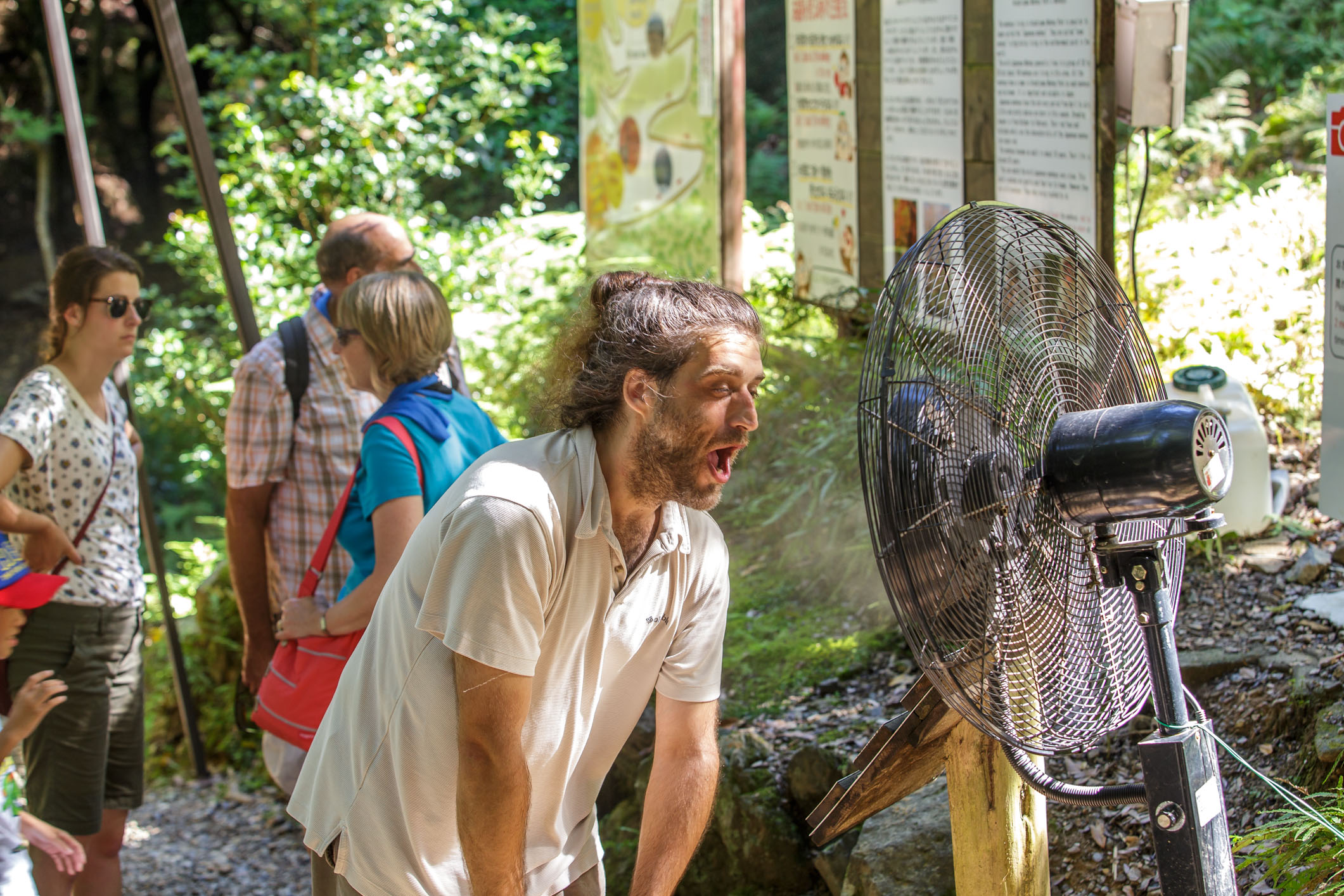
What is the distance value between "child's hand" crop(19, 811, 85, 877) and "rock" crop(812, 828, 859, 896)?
1795 mm

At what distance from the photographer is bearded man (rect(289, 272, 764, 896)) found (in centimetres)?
167

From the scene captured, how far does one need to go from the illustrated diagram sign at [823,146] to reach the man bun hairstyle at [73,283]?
306 cm

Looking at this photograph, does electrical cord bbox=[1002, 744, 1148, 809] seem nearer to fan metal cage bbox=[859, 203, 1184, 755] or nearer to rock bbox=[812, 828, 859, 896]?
fan metal cage bbox=[859, 203, 1184, 755]

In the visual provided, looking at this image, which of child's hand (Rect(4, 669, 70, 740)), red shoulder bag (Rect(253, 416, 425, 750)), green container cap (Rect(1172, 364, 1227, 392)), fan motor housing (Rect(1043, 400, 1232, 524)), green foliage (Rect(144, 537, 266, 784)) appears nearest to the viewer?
fan motor housing (Rect(1043, 400, 1232, 524))

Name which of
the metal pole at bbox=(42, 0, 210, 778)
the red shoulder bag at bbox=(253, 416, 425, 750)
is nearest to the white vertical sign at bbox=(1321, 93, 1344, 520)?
the red shoulder bag at bbox=(253, 416, 425, 750)

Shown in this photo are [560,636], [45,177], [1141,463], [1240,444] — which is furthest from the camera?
[45,177]

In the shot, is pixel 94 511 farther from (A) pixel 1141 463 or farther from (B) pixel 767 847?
(A) pixel 1141 463

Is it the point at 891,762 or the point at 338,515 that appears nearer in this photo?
the point at 891,762

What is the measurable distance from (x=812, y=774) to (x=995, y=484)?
189 cm

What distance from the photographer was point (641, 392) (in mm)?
1759

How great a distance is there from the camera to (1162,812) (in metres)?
1.51

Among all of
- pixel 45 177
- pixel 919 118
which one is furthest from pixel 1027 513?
pixel 45 177

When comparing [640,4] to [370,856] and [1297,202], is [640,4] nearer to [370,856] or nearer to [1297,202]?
[1297,202]

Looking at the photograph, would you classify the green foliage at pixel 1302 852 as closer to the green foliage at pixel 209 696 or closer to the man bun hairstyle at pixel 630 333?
the man bun hairstyle at pixel 630 333
